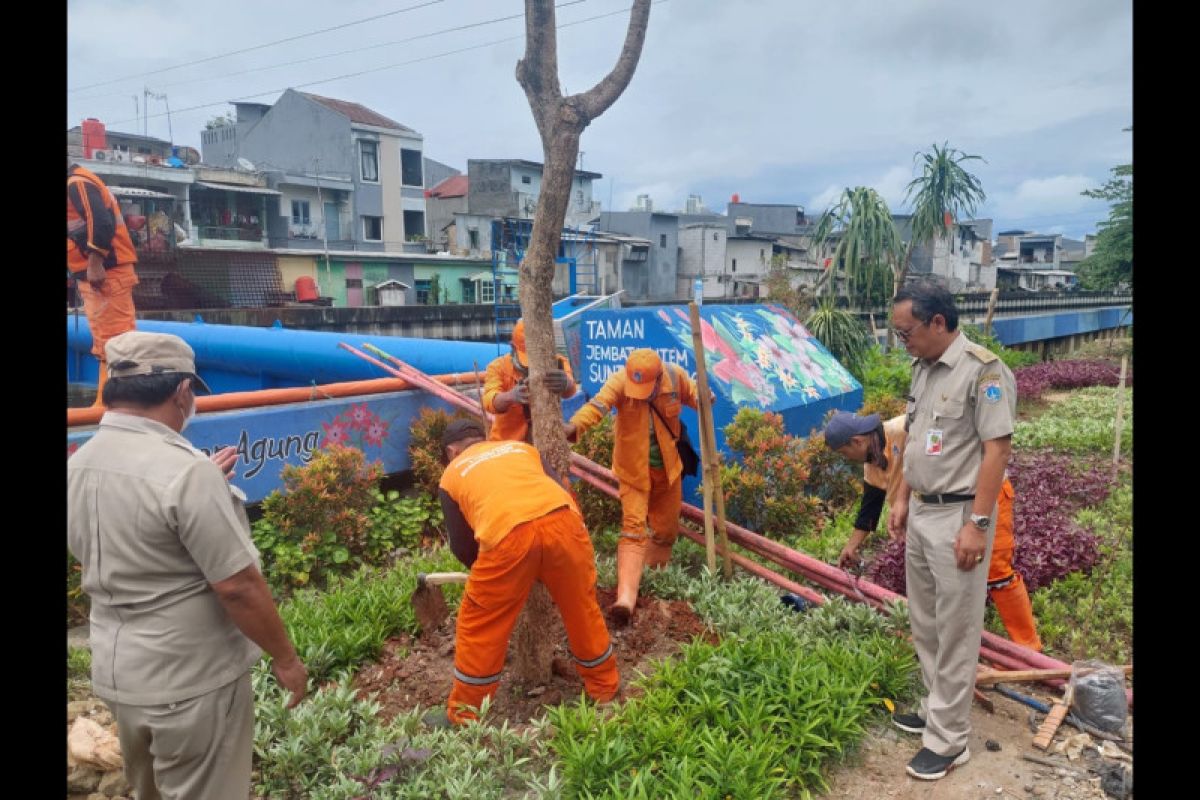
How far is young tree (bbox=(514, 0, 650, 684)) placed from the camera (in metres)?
3.81

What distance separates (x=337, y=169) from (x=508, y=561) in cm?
3666

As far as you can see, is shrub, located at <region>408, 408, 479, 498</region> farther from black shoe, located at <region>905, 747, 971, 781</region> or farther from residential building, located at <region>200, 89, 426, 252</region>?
residential building, located at <region>200, 89, 426, 252</region>

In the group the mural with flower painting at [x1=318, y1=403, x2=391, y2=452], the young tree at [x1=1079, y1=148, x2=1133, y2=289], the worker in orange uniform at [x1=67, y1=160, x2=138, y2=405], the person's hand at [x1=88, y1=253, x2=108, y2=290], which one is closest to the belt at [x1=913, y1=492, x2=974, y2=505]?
the mural with flower painting at [x1=318, y1=403, x2=391, y2=452]

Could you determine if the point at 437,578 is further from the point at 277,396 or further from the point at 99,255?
the point at 99,255

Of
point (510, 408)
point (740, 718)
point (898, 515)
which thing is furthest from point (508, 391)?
point (740, 718)

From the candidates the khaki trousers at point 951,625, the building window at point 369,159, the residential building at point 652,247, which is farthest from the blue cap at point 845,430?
the residential building at point 652,247

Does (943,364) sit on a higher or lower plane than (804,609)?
higher

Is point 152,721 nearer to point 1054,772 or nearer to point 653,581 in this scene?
point 653,581

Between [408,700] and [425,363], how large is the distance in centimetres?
578

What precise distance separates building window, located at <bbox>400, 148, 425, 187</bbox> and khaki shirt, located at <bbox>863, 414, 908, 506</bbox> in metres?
36.7

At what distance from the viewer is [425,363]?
9.26 m

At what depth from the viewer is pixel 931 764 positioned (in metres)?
3.37

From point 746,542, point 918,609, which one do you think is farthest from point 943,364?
point 746,542

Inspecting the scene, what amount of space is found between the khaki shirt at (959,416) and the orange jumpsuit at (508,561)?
5.08 ft
